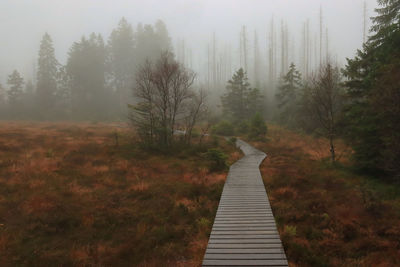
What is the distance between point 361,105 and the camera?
11.4 metres

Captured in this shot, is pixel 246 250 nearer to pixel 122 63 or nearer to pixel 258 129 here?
pixel 258 129

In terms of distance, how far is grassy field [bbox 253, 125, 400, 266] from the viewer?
522 centimetres

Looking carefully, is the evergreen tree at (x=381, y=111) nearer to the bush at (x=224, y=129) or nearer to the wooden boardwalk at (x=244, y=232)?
the wooden boardwalk at (x=244, y=232)

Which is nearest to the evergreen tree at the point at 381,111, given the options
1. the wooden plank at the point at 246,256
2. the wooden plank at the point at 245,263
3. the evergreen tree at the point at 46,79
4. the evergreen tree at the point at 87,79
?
the wooden plank at the point at 246,256

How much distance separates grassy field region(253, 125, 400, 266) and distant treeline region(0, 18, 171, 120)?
4002cm

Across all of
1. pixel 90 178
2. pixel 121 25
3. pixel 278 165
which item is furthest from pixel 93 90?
pixel 278 165

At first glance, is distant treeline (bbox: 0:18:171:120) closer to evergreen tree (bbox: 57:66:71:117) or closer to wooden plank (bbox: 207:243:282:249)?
evergreen tree (bbox: 57:66:71:117)

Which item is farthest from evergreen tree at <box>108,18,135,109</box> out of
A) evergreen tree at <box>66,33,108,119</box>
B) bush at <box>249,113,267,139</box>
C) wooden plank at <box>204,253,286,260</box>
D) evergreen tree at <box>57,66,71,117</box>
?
wooden plank at <box>204,253,286,260</box>

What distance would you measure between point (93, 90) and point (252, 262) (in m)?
55.6

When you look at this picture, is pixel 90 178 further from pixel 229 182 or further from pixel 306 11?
pixel 306 11

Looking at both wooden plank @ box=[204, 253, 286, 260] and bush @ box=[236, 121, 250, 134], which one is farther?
bush @ box=[236, 121, 250, 134]

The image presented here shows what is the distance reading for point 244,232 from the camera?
595 cm

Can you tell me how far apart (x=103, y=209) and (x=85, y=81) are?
168ft

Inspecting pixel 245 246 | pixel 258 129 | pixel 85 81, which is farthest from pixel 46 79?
pixel 245 246
